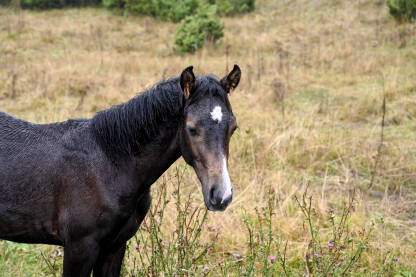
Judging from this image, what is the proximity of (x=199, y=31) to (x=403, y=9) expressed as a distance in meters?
6.78

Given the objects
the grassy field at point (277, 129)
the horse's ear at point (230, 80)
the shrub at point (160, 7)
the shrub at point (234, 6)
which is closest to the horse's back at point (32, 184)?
the grassy field at point (277, 129)

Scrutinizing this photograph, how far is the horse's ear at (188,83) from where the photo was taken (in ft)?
6.64

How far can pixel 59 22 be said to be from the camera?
54.1 feet

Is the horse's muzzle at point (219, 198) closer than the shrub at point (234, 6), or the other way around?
the horse's muzzle at point (219, 198)

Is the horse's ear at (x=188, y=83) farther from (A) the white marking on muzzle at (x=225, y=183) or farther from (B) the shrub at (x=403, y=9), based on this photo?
(B) the shrub at (x=403, y=9)

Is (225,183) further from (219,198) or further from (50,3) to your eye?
(50,3)

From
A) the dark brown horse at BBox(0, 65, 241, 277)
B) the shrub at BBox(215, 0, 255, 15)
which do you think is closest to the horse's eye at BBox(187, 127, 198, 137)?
the dark brown horse at BBox(0, 65, 241, 277)

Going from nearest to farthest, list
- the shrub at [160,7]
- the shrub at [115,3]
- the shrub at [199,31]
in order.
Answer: the shrub at [199,31], the shrub at [160,7], the shrub at [115,3]

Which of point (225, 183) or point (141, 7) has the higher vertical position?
point (141, 7)

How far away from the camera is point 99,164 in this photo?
2309mm

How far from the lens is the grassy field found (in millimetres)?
3174

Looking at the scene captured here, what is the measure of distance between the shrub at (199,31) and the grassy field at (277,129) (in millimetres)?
331

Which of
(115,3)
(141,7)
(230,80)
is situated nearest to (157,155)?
(230,80)

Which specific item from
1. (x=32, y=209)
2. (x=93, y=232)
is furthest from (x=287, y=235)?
(x=32, y=209)
